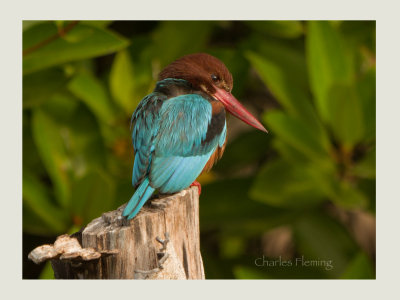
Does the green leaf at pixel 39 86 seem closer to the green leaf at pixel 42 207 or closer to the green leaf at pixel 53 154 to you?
the green leaf at pixel 53 154

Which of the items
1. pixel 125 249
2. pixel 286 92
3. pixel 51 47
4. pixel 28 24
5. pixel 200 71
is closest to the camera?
pixel 125 249

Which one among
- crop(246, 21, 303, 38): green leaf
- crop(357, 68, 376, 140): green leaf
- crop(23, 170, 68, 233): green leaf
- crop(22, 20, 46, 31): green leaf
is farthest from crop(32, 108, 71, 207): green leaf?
crop(357, 68, 376, 140): green leaf

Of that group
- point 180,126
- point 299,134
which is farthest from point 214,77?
point 299,134

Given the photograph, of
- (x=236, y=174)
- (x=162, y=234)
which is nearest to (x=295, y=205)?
(x=236, y=174)

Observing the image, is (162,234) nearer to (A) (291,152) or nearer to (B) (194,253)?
(B) (194,253)

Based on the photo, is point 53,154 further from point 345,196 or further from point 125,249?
point 345,196
